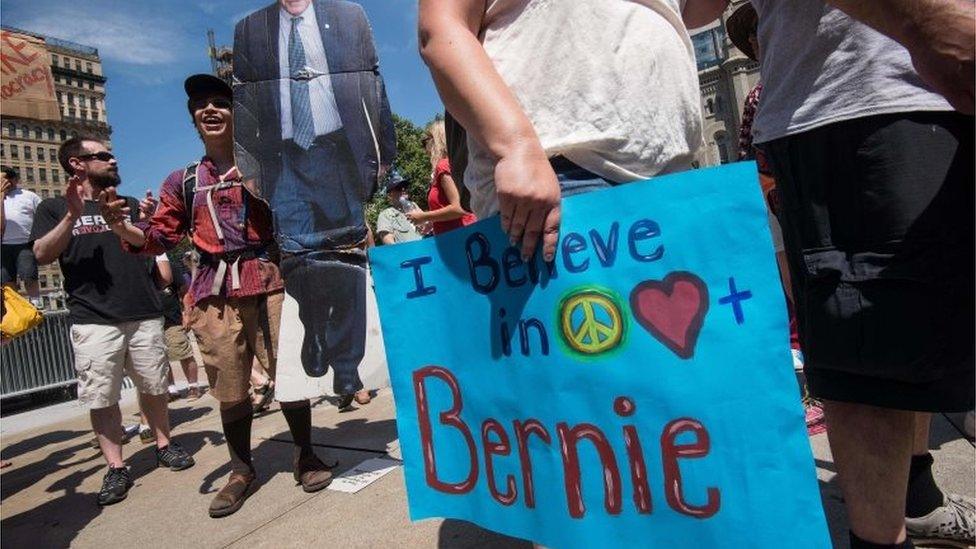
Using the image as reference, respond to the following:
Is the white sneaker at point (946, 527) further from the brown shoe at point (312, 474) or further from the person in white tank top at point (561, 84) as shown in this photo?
the brown shoe at point (312, 474)

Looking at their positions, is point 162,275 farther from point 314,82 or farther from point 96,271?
point 314,82

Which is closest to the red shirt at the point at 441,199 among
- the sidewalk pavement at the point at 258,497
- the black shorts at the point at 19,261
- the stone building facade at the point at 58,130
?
the sidewalk pavement at the point at 258,497

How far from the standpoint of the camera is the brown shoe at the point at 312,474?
2.50 meters

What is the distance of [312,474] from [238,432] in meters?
0.42

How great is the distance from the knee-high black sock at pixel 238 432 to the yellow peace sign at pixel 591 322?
2129 millimetres

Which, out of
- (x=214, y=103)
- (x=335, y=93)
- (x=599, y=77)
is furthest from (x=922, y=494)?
(x=214, y=103)

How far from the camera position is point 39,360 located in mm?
6266

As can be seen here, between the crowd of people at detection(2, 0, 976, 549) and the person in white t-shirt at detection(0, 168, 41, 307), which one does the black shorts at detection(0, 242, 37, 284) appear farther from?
the crowd of people at detection(2, 0, 976, 549)

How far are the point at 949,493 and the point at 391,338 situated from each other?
1696mm

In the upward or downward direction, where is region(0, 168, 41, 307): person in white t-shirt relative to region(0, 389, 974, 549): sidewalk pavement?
upward

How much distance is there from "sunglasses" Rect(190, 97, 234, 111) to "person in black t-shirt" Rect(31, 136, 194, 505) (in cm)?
60

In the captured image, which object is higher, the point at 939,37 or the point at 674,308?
the point at 939,37

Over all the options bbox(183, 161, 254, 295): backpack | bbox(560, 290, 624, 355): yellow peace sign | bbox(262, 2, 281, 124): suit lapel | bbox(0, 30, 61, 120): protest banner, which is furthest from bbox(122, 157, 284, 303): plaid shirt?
bbox(560, 290, 624, 355): yellow peace sign

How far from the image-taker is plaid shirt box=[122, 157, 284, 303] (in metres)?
2.55
